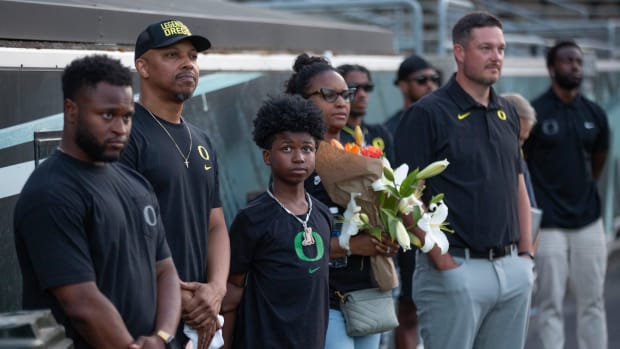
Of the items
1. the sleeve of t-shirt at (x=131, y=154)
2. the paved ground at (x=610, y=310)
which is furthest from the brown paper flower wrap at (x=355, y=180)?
the paved ground at (x=610, y=310)

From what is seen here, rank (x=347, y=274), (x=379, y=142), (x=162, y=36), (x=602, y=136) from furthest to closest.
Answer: (x=602, y=136)
(x=379, y=142)
(x=347, y=274)
(x=162, y=36)

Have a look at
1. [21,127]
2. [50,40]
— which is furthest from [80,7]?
[21,127]

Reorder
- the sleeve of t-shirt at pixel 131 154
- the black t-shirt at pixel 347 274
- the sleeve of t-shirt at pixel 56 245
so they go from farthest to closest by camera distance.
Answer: the black t-shirt at pixel 347 274 < the sleeve of t-shirt at pixel 131 154 < the sleeve of t-shirt at pixel 56 245

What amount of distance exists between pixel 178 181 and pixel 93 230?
758mm

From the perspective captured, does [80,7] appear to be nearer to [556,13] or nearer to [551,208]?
[551,208]

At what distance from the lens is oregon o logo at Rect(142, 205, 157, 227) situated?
363 cm

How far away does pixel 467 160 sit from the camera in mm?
5309

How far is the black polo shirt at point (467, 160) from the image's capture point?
17.4 ft

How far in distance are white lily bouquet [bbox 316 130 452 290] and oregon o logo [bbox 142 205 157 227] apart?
1.47 m

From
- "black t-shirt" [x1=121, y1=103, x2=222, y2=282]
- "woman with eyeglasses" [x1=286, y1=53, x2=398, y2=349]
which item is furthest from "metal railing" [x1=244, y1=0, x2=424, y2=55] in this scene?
"black t-shirt" [x1=121, y1=103, x2=222, y2=282]

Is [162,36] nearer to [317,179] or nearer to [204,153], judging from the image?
[204,153]

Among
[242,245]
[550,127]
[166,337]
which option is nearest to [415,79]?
[550,127]

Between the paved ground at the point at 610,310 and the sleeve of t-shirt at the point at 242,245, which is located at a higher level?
the sleeve of t-shirt at the point at 242,245

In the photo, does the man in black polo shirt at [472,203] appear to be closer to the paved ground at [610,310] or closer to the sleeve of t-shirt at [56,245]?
the sleeve of t-shirt at [56,245]
